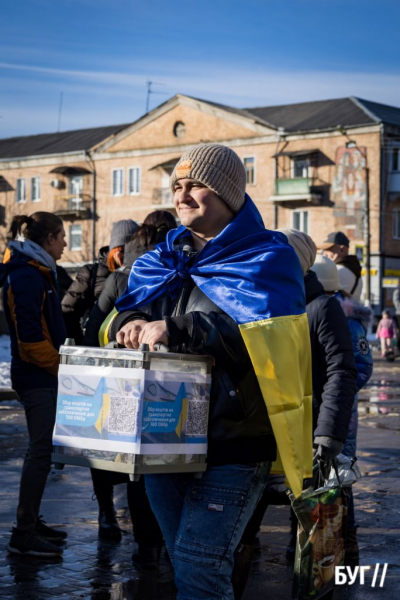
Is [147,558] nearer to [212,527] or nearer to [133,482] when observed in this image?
[133,482]

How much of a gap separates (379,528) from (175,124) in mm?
→ 52260

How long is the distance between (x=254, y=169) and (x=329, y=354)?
163 ft

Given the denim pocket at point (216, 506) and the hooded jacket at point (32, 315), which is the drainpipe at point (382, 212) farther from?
the denim pocket at point (216, 506)

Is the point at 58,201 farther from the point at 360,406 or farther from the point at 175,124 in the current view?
the point at 360,406

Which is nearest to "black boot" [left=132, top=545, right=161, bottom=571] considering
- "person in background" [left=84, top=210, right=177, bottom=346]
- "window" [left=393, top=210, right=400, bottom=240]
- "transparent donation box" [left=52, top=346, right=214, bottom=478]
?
"person in background" [left=84, top=210, right=177, bottom=346]

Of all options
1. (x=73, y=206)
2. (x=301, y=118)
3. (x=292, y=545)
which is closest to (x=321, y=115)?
(x=301, y=118)

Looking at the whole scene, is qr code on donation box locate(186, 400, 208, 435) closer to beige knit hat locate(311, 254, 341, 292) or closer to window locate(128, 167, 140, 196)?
beige knit hat locate(311, 254, 341, 292)

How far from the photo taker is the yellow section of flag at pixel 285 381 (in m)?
3.31

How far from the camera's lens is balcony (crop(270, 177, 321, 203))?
5166 cm

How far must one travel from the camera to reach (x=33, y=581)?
5613 millimetres

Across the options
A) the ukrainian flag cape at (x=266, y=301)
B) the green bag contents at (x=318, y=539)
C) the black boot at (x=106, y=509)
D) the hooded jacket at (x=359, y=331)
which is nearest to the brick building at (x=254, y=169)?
the hooded jacket at (x=359, y=331)

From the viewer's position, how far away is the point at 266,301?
3357 millimetres

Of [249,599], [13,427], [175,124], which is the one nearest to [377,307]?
[175,124]

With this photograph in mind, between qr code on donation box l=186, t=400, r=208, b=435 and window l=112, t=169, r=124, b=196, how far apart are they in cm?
5786
